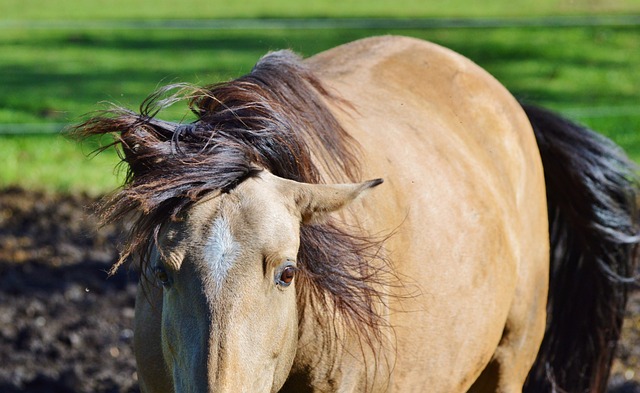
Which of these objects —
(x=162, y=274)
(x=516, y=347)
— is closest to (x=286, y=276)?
(x=162, y=274)

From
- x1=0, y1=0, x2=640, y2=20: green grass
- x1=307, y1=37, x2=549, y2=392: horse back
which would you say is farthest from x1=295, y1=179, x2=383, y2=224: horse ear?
x1=0, y1=0, x2=640, y2=20: green grass

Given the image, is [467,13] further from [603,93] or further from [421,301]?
[421,301]

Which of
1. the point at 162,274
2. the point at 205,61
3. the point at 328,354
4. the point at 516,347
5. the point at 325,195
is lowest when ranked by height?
the point at 205,61

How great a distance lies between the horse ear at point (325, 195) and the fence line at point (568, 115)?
7.05 metres

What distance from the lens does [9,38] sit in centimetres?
1501

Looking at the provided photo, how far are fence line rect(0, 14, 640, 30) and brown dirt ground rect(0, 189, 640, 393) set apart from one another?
765cm

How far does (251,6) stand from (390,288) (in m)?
15.2

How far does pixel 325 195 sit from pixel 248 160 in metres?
0.23

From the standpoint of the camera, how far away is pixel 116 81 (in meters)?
12.4

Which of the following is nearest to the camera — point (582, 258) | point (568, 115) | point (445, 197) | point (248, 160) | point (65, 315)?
point (248, 160)

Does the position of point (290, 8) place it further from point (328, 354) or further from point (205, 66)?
point (328, 354)

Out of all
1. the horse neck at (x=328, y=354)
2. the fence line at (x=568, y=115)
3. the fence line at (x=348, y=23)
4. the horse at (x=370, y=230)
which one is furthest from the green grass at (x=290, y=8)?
the horse neck at (x=328, y=354)

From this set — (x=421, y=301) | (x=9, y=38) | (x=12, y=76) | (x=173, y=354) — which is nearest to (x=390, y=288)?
(x=421, y=301)

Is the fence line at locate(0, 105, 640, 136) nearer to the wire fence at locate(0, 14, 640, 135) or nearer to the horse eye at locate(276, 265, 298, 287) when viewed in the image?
the wire fence at locate(0, 14, 640, 135)
